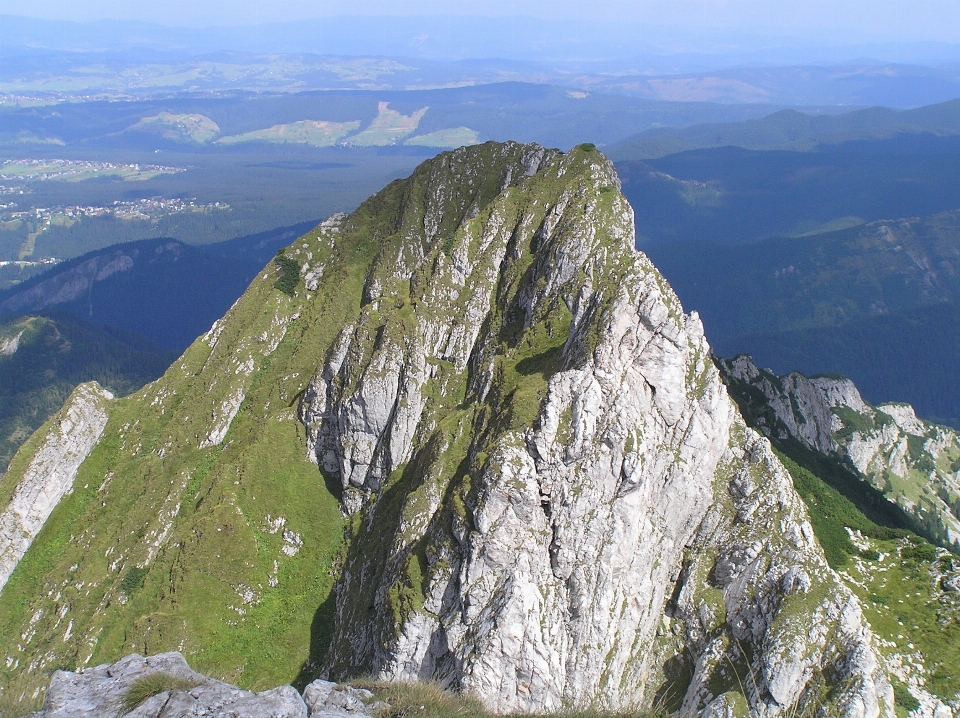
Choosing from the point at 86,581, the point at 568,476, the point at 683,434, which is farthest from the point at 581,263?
the point at 86,581

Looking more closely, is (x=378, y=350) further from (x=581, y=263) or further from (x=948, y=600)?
(x=948, y=600)

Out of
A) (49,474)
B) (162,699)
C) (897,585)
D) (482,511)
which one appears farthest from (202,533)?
(897,585)

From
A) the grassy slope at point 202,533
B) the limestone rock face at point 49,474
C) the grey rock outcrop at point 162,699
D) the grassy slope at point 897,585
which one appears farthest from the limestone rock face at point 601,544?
the limestone rock face at point 49,474

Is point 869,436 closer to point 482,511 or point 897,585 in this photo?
point 897,585

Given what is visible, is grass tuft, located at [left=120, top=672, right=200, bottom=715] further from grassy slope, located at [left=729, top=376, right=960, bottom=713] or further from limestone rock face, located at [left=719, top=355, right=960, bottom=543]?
limestone rock face, located at [left=719, top=355, right=960, bottom=543]

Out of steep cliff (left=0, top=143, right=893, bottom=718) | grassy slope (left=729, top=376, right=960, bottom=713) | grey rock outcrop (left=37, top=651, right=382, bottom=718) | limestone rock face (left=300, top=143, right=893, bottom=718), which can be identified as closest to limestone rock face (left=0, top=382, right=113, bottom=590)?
steep cliff (left=0, top=143, right=893, bottom=718)

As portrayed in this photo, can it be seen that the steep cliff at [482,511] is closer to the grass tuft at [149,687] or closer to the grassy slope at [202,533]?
the grassy slope at [202,533]
